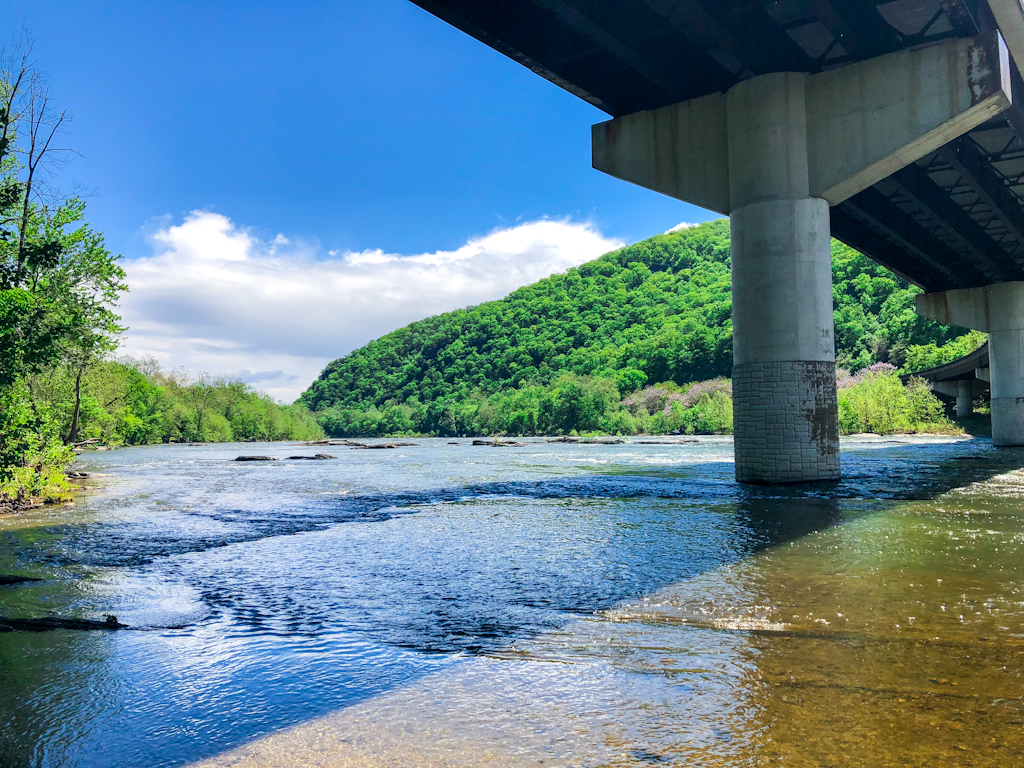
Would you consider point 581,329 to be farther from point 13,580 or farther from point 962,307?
point 13,580

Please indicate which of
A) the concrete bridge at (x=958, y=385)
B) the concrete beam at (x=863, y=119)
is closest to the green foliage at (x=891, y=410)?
the concrete bridge at (x=958, y=385)

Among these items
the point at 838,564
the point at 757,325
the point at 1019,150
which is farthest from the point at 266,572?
the point at 1019,150

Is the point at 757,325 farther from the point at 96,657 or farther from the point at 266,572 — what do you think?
the point at 96,657

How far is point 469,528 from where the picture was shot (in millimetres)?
9391

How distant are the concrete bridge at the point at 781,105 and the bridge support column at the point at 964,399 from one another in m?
55.0

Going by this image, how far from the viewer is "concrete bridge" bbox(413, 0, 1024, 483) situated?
1333 centimetres

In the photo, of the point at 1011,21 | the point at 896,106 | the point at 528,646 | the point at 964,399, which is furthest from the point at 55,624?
the point at 964,399

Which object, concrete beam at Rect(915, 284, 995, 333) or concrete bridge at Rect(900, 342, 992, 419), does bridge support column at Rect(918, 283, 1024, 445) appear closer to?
concrete beam at Rect(915, 284, 995, 333)

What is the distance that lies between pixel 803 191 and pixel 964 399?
198ft

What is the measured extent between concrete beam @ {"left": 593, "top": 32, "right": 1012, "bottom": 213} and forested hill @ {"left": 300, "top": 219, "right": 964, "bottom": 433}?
244 feet

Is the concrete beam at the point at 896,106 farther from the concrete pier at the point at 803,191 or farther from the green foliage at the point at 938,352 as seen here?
the green foliage at the point at 938,352

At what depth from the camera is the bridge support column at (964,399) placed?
204ft

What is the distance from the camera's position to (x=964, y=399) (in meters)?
62.2

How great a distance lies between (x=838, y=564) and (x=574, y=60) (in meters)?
13.1
